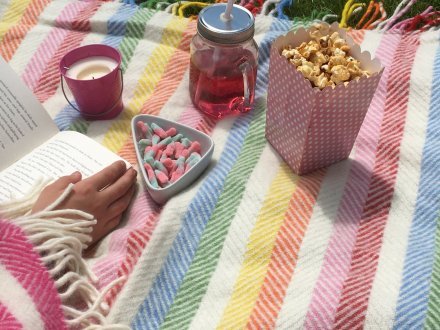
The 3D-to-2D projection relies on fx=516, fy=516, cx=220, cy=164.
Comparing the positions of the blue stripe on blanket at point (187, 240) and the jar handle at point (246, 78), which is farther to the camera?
the jar handle at point (246, 78)

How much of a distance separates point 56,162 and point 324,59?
420 mm

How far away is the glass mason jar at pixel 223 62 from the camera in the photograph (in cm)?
80

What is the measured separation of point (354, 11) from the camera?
1.09 metres

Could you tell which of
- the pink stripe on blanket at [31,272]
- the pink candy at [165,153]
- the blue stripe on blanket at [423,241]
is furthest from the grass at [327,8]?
the pink stripe on blanket at [31,272]

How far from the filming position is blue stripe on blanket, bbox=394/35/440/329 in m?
0.63

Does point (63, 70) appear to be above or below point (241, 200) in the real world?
above

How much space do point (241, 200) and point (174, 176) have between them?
11 centimetres

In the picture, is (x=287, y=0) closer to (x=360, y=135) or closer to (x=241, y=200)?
(x=360, y=135)

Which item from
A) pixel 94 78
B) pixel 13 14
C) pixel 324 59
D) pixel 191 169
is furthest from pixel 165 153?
pixel 13 14

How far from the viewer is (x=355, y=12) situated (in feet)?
3.61

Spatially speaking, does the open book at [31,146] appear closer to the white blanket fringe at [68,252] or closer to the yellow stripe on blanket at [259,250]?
the white blanket fringe at [68,252]

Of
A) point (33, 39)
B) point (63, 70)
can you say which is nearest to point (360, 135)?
point (63, 70)

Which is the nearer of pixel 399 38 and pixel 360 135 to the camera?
pixel 360 135

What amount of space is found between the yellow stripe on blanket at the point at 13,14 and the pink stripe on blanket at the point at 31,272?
58 centimetres
